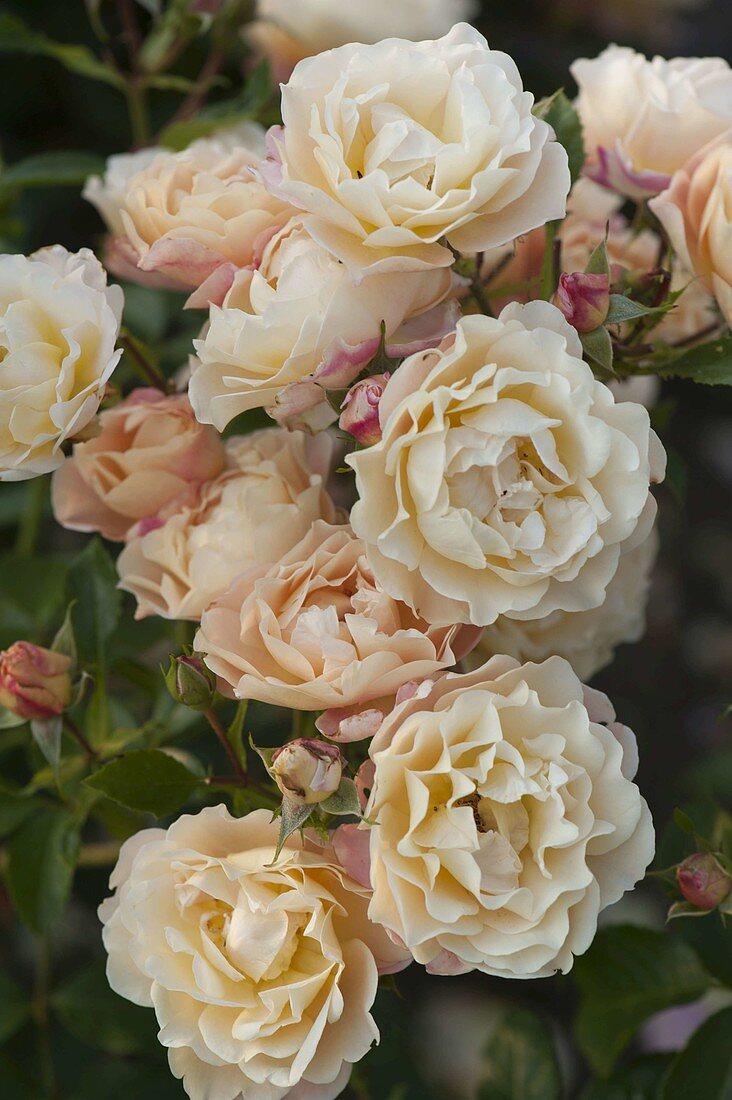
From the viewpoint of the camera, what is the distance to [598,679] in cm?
136

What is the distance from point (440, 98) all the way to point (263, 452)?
20 cm

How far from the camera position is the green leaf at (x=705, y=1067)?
0.69m

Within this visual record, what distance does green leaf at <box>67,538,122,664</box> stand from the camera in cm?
68

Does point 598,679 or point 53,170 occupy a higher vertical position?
point 53,170

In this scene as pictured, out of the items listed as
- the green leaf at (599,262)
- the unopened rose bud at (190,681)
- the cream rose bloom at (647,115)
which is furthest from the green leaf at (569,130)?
the unopened rose bud at (190,681)

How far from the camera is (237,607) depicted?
0.53 metres

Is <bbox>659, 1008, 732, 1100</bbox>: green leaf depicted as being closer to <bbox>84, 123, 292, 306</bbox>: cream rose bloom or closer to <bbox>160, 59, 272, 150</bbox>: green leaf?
<bbox>84, 123, 292, 306</bbox>: cream rose bloom

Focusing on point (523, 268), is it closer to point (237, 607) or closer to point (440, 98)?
point (440, 98)

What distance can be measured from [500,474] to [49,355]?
23 centimetres

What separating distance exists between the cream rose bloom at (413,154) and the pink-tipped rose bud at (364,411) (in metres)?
0.05

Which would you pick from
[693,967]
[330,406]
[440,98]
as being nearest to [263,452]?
[330,406]

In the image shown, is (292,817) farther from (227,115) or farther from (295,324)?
(227,115)

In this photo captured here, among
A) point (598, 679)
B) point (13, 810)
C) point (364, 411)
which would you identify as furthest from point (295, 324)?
point (598, 679)

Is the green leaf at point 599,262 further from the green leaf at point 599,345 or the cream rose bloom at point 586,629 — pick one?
the cream rose bloom at point 586,629
